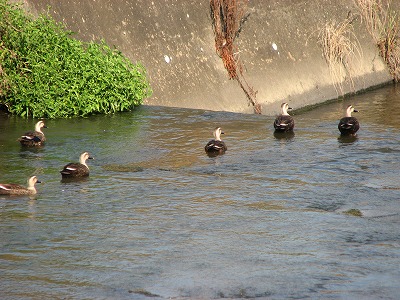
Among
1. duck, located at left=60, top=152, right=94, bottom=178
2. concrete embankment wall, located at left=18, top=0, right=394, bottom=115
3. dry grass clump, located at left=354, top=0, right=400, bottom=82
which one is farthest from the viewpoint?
dry grass clump, located at left=354, top=0, right=400, bottom=82

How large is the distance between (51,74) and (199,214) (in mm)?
7025

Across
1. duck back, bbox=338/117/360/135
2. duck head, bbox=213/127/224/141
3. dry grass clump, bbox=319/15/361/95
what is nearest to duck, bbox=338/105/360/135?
duck back, bbox=338/117/360/135

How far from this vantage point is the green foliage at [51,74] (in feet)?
52.5

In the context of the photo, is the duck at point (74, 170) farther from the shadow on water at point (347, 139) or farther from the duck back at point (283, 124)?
the shadow on water at point (347, 139)

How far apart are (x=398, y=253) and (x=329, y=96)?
1331 centimetres

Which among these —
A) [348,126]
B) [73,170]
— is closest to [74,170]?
[73,170]

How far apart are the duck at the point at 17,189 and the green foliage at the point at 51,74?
203 inches

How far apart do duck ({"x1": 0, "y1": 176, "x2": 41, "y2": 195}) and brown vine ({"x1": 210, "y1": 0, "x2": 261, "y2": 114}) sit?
9419mm

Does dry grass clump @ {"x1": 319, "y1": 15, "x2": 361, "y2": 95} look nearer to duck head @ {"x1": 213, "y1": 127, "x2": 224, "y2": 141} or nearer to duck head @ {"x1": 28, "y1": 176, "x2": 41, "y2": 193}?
duck head @ {"x1": 213, "y1": 127, "x2": 224, "y2": 141}

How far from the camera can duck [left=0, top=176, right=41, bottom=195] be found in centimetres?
1094

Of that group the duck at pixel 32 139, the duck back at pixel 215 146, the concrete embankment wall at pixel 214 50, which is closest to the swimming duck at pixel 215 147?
the duck back at pixel 215 146

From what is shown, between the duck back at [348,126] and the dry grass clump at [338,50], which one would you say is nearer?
the duck back at [348,126]

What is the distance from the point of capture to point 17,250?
888 cm

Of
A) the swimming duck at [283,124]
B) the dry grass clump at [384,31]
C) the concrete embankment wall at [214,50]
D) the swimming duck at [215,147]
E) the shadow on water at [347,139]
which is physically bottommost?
the swimming duck at [215,147]
